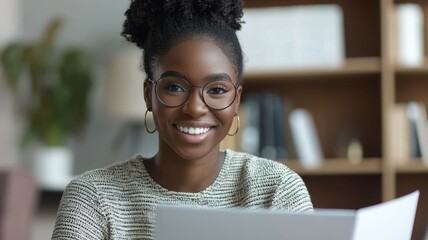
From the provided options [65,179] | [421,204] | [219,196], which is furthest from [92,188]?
[65,179]

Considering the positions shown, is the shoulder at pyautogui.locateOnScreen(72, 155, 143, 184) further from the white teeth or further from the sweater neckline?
the white teeth

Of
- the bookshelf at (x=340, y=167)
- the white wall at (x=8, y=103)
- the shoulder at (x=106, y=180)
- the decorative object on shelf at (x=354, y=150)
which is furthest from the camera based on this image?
the white wall at (x=8, y=103)

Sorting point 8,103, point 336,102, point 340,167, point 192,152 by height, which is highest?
point 192,152

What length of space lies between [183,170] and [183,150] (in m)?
0.06

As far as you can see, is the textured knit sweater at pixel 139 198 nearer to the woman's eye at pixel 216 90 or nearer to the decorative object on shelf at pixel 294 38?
the woman's eye at pixel 216 90

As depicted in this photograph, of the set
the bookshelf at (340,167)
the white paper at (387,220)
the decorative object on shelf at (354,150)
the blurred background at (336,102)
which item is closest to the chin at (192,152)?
the white paper at (387,220)

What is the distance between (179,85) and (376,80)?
7.84 ft

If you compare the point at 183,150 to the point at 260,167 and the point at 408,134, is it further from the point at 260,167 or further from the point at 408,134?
the point at 408,134

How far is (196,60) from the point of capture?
120 cm

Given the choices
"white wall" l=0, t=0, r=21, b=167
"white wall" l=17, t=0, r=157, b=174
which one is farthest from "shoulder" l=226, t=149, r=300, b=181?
"white wall" l=0, t=0, r=21, b=167

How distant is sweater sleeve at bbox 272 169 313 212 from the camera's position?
1299 mm

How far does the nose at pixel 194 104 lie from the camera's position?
3.94 ft

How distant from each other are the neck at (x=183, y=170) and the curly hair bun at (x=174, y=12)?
0.17 meters

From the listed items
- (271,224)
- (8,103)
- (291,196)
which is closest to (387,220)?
(271,224)
